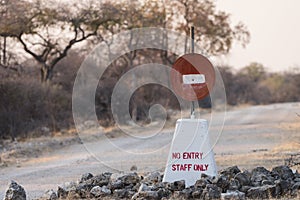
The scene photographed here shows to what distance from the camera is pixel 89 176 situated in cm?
1139

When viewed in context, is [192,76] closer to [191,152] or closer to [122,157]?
[191,152]

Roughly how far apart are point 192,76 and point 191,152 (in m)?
1.15

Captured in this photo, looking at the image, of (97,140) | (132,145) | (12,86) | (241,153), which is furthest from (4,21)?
(241,153)

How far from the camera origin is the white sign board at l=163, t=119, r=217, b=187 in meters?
10.1

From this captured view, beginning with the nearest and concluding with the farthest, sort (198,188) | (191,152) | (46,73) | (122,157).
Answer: (198,188) → (191,152) → (122,157) → (46,73)

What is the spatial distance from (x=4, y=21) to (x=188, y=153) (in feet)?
62.9

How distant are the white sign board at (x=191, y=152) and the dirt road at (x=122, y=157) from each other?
104 inches

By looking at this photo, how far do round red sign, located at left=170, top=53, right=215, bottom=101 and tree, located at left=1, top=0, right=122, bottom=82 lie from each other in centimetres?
2123

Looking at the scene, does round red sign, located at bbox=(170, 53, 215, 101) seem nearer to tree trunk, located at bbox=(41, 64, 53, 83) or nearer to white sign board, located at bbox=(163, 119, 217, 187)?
white sign board, located at bbox=(163, 119, 217, 187)

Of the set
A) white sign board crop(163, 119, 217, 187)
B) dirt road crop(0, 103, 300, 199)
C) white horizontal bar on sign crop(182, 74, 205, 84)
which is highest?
white horizontal bar on sign crop(182, 74, 205, 84)

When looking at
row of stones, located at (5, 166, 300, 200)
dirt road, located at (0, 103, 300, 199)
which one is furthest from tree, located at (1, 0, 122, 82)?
row of stones, located at (5, 166, 300, 200)

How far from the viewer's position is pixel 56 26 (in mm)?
33000

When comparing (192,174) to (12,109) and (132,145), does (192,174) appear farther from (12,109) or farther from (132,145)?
(12,109)

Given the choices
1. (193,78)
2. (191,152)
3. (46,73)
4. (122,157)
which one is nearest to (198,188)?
(191,152)
